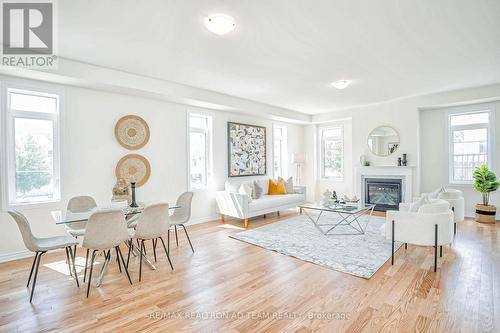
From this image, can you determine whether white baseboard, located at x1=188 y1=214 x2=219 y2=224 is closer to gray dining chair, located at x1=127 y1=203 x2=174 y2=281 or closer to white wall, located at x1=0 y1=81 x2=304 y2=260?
white wall, located at x1=0 y1=81 x2=304 y2=260

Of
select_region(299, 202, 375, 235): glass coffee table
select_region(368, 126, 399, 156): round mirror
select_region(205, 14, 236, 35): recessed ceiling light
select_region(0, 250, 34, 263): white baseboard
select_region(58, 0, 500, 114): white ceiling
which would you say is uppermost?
select_region(58, 0, 500, 114): white ceiling

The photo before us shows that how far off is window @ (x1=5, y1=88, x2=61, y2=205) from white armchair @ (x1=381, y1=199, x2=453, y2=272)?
188 inches

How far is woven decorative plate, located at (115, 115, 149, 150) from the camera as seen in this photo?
4.57 m

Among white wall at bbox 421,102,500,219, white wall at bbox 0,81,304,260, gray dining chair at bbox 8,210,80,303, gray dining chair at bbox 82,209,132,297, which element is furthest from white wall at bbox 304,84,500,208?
gray dining chair at bbox 8,210,80,303

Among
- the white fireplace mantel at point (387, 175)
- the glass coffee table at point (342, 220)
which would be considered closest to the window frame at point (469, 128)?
the white fireplace mantel at point (387, 175)

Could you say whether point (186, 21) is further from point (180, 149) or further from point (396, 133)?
point (396, 133)

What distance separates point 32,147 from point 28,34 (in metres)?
1.58

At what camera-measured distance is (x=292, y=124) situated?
27.0 ft

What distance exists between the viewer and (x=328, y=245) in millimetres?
4008

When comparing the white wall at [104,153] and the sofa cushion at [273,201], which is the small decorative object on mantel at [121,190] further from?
the sofa cushion at [273,201]

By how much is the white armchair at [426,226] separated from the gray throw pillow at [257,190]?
325 cm

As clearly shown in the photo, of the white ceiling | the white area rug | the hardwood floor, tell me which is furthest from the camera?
Result: the white area rug

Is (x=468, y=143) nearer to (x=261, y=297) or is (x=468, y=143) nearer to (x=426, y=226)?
(x=426, y=226)

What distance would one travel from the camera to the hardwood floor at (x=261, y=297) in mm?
2121
